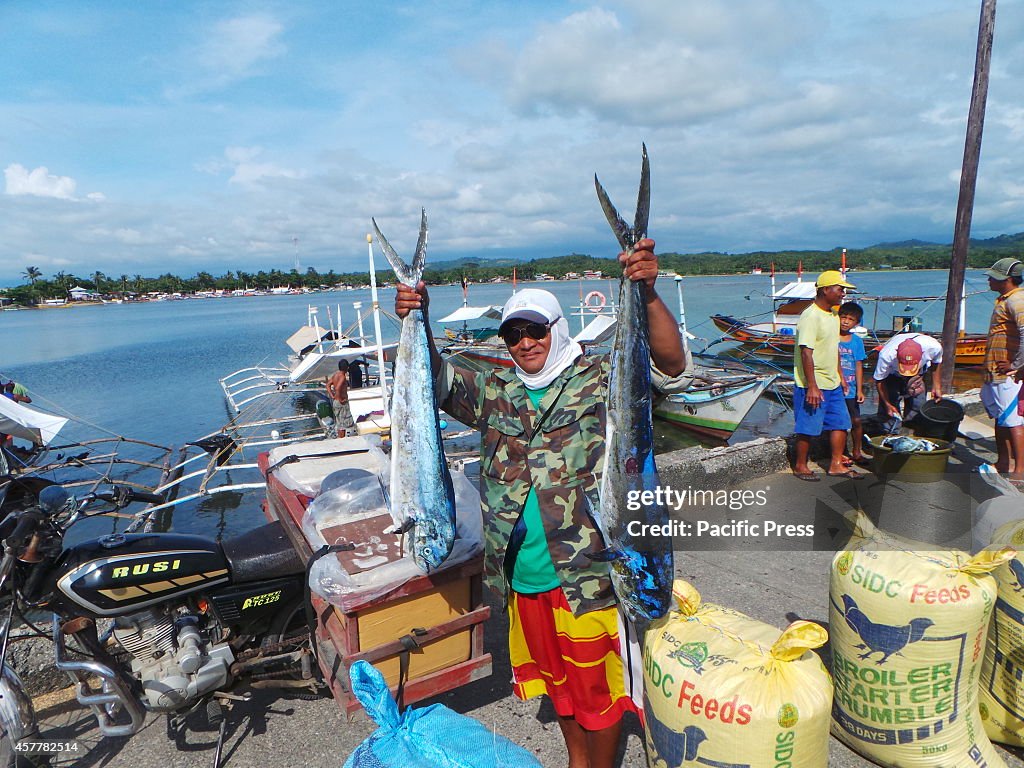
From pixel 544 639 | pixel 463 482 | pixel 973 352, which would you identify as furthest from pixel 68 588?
pixel 973 352

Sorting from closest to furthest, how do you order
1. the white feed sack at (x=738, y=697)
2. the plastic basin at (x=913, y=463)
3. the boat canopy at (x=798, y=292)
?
1. the white feed sack at (x=738, y=697)
2. the plastic basin at (x=913, y=463)
3. the boat canopy at (x=798, y=292)

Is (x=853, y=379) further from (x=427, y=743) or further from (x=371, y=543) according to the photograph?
(x=427, y=743)

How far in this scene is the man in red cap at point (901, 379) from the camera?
21.4ft

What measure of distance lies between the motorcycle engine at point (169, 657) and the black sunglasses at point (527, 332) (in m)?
1.90

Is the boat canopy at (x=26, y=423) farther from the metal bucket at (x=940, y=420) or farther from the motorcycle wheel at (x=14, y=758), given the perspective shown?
the metal bucket at (x=940, y=420)

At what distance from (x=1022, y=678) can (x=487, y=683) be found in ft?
7.53

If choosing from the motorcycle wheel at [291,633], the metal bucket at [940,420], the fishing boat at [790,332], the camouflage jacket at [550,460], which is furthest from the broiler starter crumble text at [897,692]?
the fishing boat at [790,332]

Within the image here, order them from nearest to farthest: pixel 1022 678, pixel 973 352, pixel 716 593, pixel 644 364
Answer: pixel 644 364
pixel 1022 678
pixel 716 593
pixel 973 352

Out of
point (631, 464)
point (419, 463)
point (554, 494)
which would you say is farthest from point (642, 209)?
point (419, 463)

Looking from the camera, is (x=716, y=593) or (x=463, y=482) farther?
(x=716, y=593)

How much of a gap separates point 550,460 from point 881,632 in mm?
1420

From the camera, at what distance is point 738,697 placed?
6.38 ft

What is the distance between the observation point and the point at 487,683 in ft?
10.3

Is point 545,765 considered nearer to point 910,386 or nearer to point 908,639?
point 908,639
